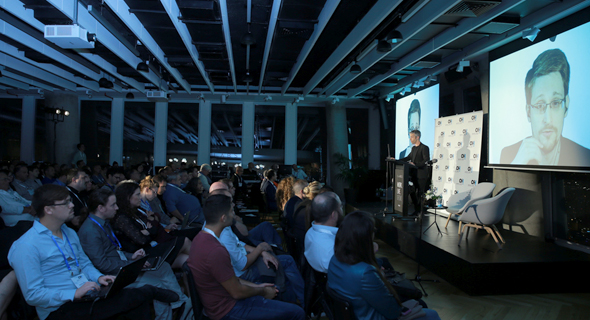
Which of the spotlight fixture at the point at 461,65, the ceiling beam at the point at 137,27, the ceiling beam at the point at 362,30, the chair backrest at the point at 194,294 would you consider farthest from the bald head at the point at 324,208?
the spotlight fixture at the point at 461,65

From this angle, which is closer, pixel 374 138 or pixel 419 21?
pixel 419 21

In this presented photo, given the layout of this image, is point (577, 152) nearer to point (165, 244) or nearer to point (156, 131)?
point (165, 244)

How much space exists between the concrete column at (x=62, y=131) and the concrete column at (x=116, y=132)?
1.14 meters

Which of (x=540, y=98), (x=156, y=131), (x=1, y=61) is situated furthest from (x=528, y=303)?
(x=156, y=131)

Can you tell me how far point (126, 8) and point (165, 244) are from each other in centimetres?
412

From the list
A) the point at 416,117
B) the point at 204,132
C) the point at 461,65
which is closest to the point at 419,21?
the point at 461,65

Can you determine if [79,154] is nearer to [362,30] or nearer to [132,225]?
[362,30]

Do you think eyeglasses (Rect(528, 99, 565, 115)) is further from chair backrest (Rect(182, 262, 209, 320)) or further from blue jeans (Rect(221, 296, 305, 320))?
chair backrest (Rect(182, 262, 209, 320))

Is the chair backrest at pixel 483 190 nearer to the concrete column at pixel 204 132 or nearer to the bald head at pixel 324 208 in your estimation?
the bald head at pixel 324 208

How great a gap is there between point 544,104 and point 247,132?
30.1 feet

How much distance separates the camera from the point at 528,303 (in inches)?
129

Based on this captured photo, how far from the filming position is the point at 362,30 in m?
5.79

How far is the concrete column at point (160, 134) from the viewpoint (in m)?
12.3

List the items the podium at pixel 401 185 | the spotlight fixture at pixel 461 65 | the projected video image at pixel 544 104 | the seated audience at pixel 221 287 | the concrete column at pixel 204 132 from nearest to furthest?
the seated audience at pixel 221 287
the projected video image at pixel 544 104
the podium at pixel 401 185
the spotlight fixture at pixel 461 65
the concrete column at pixel 204 132
